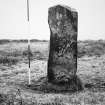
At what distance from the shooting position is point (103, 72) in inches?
558

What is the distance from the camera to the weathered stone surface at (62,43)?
10109 mm

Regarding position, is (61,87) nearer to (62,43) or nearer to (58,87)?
(58,87)

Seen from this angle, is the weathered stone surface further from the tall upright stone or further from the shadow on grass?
the shadow on grass

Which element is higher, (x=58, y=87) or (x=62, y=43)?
(x=62, y=43)

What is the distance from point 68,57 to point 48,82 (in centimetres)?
137

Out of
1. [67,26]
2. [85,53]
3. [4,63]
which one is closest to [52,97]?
[67,26]

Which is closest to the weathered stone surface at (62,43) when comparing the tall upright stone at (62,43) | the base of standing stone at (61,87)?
the tall upright stone at (62,43)

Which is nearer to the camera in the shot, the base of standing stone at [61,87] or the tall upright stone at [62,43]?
the tall upright stone at [62,43]

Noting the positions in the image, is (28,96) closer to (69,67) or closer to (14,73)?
(69,67)

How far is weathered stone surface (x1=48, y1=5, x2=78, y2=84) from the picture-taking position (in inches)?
398

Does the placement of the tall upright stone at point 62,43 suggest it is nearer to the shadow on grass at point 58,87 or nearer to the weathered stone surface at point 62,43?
the weathered stone surface at point 62,43

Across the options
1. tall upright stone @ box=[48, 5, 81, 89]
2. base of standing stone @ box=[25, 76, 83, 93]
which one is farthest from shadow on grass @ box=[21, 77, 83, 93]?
tall upright stone @ box=[48, 5, 81, 89]

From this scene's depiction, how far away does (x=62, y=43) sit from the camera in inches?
402

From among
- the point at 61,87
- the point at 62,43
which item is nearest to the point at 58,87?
the point at 61,87
